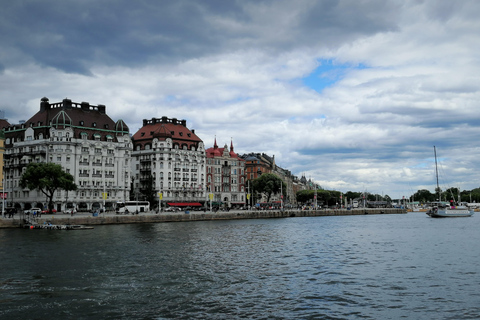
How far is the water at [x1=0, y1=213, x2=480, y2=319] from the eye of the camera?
2897 centimetres

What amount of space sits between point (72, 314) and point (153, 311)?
4786mm

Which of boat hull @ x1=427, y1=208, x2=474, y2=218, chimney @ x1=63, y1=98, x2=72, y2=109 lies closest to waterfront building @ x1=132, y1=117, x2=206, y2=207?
chimney @ x1=63, y1=98, x2=72, y2=109

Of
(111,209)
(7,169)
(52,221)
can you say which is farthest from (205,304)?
(7,169)

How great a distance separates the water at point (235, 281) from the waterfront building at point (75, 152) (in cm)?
8936

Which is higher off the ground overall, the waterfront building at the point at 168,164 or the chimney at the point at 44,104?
the chimney at the point at 44,104

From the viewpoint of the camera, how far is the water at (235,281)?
29.0 m

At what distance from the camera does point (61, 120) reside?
150 m

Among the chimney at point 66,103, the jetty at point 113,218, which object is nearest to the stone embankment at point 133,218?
the jetty at point 113,218

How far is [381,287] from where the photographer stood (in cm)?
3612

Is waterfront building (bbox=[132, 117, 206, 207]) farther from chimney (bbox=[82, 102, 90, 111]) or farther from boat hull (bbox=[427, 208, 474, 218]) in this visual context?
boat hull (bbox=[427, 208, 474, 218])

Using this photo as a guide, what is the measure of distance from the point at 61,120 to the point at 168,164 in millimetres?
44245

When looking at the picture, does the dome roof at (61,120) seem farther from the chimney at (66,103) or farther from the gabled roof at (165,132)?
the gabled roof at (165,132)

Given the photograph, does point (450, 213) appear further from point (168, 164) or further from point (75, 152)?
point (75, 152)

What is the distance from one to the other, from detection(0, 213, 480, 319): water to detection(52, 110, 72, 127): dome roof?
92009mm
